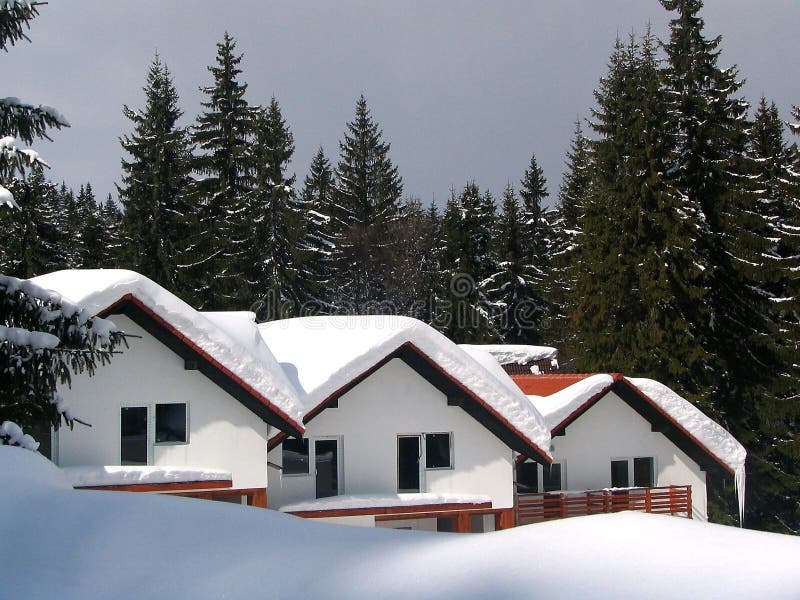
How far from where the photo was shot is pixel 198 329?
17.1 m

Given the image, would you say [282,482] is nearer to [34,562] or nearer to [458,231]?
[34,562]

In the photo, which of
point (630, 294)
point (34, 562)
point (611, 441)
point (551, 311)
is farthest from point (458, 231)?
point (34, 562)

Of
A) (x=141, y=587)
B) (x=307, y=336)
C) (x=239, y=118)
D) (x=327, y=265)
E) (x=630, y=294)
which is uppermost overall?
(x=239, y=118)

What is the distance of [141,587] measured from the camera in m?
3.11

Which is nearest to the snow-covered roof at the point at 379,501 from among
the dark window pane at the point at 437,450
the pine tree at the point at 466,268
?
the dark window pane at the point at 437,450

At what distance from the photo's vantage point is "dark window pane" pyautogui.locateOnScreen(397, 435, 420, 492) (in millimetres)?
21141

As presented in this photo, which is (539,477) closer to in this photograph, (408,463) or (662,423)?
(662,423)

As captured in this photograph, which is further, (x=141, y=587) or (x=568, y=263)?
(x=568, y=263)

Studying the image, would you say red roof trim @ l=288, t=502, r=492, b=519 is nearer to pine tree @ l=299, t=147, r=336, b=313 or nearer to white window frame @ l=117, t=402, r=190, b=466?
white window frame @ l=117, t=402, r=190, b=466

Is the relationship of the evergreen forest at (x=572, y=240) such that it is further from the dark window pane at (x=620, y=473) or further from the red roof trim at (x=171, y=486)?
the red roof trim at (x=171, y=486)

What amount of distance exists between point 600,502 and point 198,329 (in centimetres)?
1266

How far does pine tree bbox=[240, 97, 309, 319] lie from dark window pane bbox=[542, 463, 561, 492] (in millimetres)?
23366

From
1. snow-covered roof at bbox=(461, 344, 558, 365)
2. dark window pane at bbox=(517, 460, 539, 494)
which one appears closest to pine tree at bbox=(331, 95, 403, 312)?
snow-covered roof at bbox=(461, 344, 558, 365)

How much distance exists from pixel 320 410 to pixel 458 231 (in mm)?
40253
